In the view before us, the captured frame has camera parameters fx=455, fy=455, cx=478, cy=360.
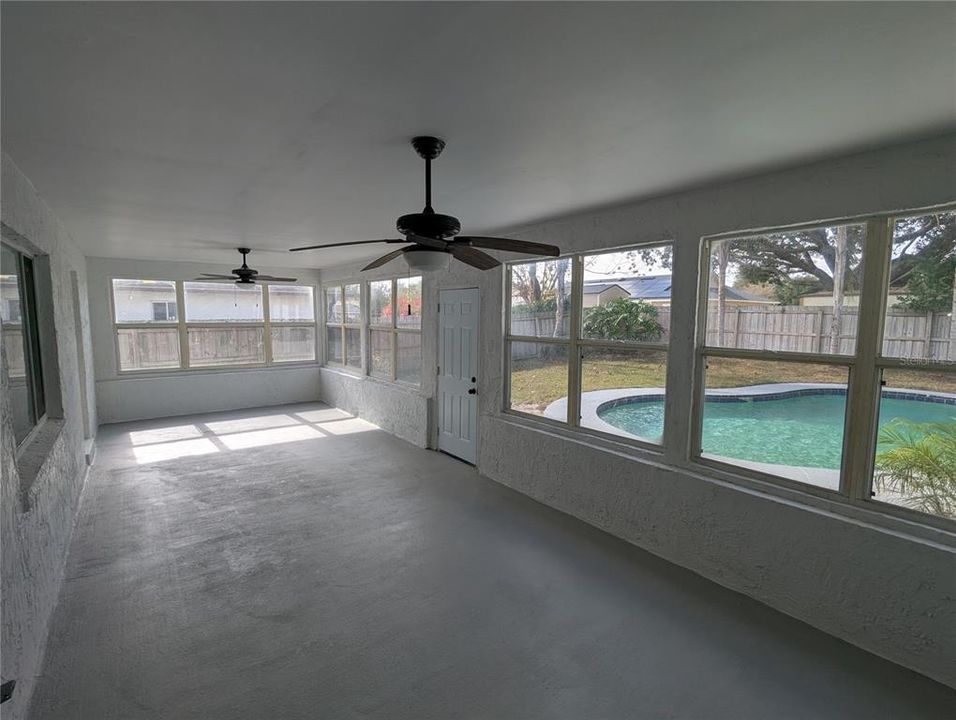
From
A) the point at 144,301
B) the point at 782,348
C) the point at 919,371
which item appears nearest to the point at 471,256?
the point at 782,348

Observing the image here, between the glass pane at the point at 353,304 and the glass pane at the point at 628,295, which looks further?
the glass pane at the point at 353,304

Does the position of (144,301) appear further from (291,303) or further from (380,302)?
(380,302)

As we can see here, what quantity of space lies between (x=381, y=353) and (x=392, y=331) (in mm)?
544

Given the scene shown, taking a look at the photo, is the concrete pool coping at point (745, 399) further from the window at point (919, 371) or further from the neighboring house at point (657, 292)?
the neighboring house at point (657, 292)

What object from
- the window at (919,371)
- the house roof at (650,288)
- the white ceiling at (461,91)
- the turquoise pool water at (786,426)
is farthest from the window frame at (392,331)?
the window at (919,371)

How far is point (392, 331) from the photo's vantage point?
21.1 ft

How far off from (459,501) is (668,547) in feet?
5.74

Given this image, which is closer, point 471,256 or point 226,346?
point 471,256

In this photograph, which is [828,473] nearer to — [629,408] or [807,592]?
[807,592]

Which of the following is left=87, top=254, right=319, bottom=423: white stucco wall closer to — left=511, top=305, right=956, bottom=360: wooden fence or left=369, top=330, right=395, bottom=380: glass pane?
left=369, top=330, right=395, bottom=380: glass pane

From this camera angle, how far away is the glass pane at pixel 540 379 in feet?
13.2

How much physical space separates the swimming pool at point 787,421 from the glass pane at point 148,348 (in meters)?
7.21

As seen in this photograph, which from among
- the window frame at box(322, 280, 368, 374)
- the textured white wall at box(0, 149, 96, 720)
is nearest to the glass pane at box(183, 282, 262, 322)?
the window frame at box(322, 280, 368, 374)

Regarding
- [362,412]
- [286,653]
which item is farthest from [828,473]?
[362,412]
